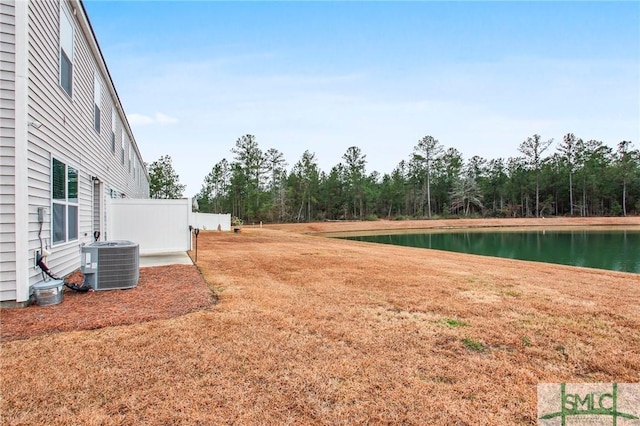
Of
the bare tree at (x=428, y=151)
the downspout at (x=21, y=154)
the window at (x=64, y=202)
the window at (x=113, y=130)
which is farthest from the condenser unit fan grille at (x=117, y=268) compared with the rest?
the bare tree at (x=428, y=151)

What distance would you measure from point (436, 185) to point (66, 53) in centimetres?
5548

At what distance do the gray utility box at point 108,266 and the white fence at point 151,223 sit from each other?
3427 mm

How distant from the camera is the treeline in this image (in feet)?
150

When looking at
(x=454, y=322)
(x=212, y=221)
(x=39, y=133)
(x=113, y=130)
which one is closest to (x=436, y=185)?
(x=212, y=221)

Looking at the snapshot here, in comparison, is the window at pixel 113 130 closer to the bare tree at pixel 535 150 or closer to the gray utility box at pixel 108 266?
the gray utility box at pixel 108 266

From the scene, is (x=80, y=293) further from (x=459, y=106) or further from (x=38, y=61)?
(x=459, y=106)

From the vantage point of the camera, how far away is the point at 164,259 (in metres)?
8.35

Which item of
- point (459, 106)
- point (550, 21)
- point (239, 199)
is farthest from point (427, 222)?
point (550, 21)

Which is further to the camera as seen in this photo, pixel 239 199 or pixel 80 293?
pixel 239 199

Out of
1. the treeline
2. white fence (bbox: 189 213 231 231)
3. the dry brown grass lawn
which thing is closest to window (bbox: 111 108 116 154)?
the dry brown grass lawn

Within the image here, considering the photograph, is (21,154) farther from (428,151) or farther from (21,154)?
(428,151)

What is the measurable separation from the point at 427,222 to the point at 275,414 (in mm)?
40443

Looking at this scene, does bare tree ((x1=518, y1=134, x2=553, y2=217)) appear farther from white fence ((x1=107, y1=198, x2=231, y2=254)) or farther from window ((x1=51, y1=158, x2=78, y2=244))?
window ((x1=51, y1=158, x2=78, y2=244))

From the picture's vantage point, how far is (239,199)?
46.4m
